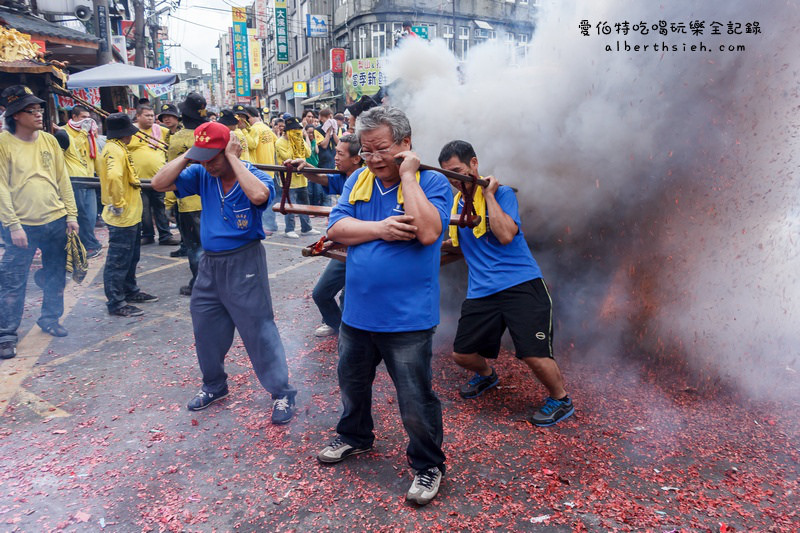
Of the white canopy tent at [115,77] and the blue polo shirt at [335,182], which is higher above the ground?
the white canopy tent at [115,77]

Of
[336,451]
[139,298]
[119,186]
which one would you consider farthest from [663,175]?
[139,298]

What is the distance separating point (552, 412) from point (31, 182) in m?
4.84

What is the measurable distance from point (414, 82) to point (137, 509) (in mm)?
Result: 4346

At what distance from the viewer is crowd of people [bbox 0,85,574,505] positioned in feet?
8.52

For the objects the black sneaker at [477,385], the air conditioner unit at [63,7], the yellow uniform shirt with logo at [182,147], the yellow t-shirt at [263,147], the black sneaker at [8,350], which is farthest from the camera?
the air conditioner unit at [63,7]

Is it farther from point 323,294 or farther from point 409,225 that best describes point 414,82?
point 409,225

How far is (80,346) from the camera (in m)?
4.92

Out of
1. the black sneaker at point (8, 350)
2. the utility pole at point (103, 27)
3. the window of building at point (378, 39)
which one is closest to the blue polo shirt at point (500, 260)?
the black sneaker at point (8, 350)

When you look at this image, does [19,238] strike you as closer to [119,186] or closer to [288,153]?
[119,186]

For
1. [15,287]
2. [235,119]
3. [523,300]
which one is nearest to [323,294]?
[523,300]

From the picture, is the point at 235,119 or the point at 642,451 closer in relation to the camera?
the point at 642,451

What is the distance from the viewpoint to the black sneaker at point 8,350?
4.60 metres

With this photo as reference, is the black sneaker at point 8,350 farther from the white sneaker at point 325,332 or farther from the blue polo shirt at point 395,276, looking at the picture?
the blue polo shirt at point 395,276

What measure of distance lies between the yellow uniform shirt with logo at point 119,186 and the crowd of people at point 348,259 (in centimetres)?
1
